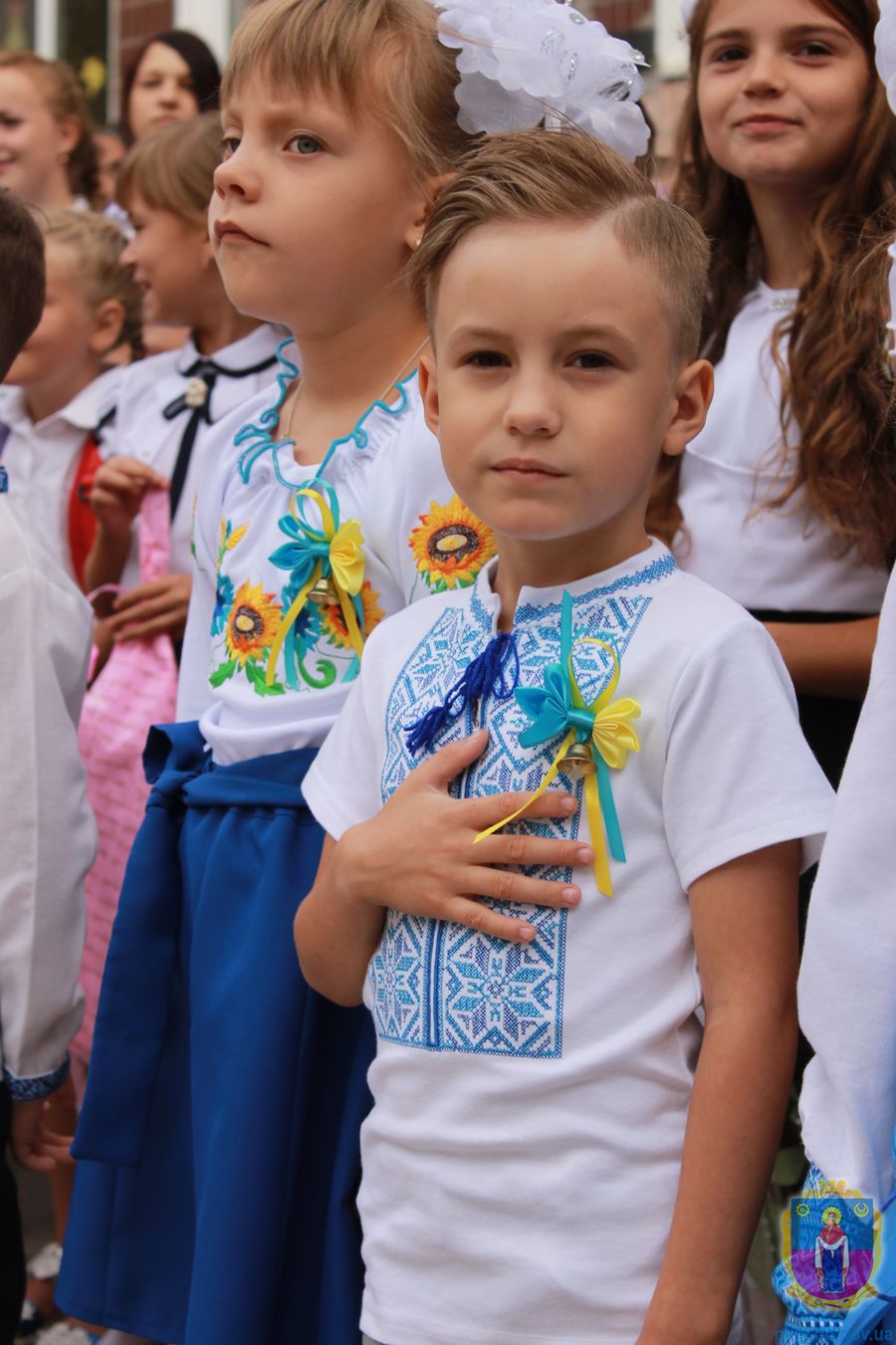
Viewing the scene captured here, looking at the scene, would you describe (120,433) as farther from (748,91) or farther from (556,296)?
(556,296)

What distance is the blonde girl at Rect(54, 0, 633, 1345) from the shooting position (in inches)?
80.3

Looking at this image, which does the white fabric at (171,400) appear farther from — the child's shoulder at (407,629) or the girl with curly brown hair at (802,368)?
the child's shoulder at (407,629)

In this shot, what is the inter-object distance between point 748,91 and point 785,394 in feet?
1.50

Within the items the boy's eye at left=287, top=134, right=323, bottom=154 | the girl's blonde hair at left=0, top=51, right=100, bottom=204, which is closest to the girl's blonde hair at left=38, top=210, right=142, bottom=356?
the girl's blonde hair at left=0, top=51, right=100, bottom=204

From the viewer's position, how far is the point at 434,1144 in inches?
66.7

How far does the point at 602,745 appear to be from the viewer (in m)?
1.67

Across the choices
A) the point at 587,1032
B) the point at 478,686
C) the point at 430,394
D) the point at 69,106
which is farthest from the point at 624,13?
the point at 587,1032

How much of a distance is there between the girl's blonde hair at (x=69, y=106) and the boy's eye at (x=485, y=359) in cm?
339

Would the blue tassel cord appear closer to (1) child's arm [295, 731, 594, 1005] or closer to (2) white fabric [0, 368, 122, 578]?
(1) child's arm [295, 731, 594, 1005]

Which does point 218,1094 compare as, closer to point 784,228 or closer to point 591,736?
point 591,736

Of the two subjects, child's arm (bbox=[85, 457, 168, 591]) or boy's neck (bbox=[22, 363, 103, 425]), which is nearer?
child's arm (bbox=[85, 457, 168, 591])

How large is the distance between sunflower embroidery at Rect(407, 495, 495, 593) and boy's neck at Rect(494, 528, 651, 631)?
0.19m

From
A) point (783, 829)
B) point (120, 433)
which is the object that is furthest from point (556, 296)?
point (120, 433)

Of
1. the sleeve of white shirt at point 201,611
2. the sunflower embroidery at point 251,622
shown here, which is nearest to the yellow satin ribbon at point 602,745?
the sunflower embroidery at point 251,622
